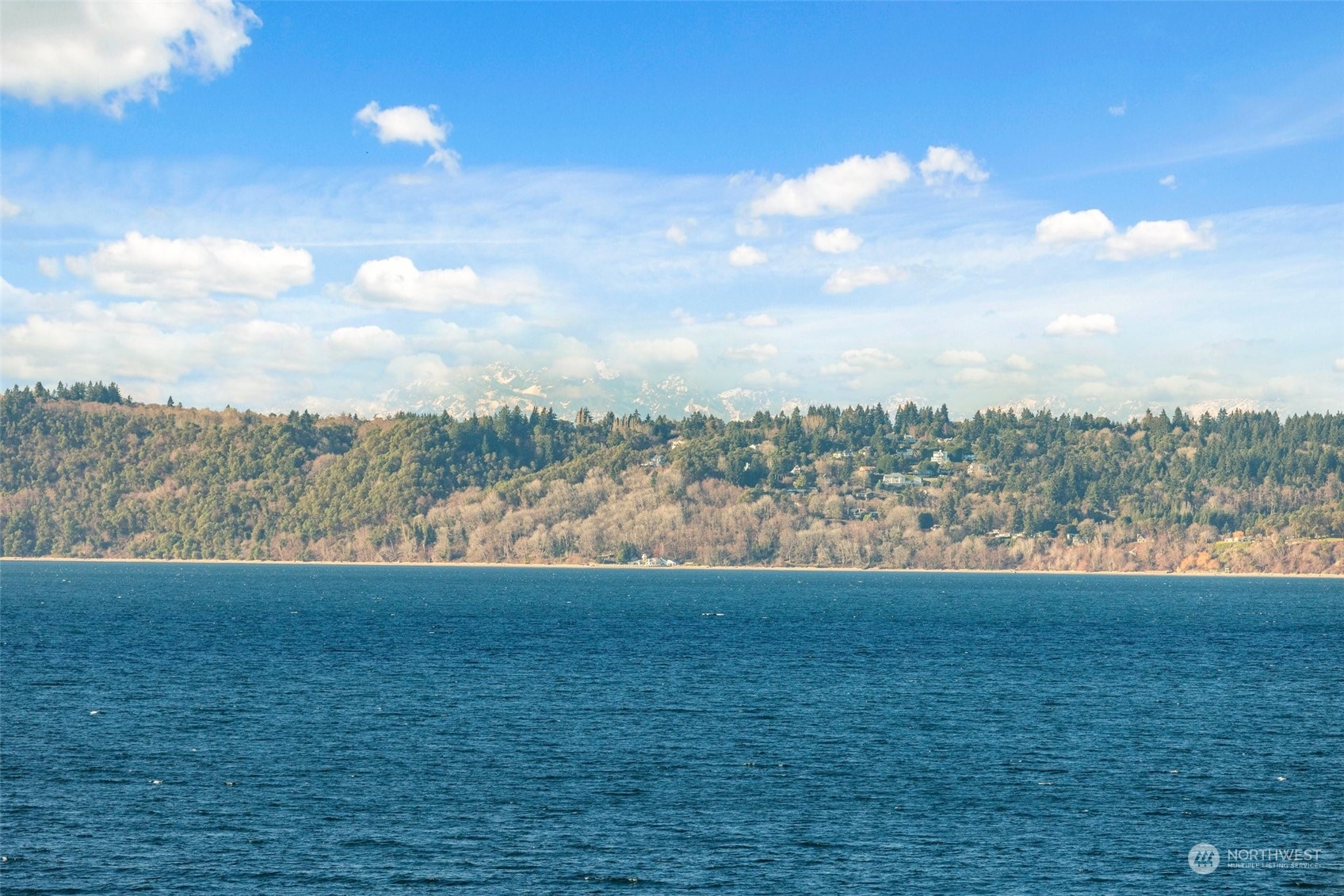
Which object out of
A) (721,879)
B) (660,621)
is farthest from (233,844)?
(660,621)

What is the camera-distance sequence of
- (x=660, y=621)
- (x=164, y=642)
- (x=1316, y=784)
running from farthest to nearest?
(x=660, y=621)
(x=164, y=642)
(x=1316, y=784)

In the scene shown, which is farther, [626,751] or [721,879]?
[626,751]

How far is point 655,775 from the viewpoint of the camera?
246ft

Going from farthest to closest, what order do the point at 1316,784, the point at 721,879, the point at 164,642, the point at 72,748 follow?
the point at 164,642
the point at 72,748
the point at 1316,784
the point at 721,879

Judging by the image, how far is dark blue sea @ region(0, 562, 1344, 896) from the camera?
5778cm

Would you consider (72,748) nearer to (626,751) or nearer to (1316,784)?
(626,751)

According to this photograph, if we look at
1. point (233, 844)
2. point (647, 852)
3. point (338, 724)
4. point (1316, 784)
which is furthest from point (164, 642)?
point (1316, 784)

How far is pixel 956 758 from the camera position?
8075 cm

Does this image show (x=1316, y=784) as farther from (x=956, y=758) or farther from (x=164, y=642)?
(x=164, y=642)

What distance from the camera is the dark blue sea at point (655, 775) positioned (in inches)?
2275

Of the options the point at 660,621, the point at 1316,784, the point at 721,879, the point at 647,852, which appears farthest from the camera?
the point at 660,621

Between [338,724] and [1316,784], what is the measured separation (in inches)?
2451

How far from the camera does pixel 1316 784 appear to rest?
74750 millimetres

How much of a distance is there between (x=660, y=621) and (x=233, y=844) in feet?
453
